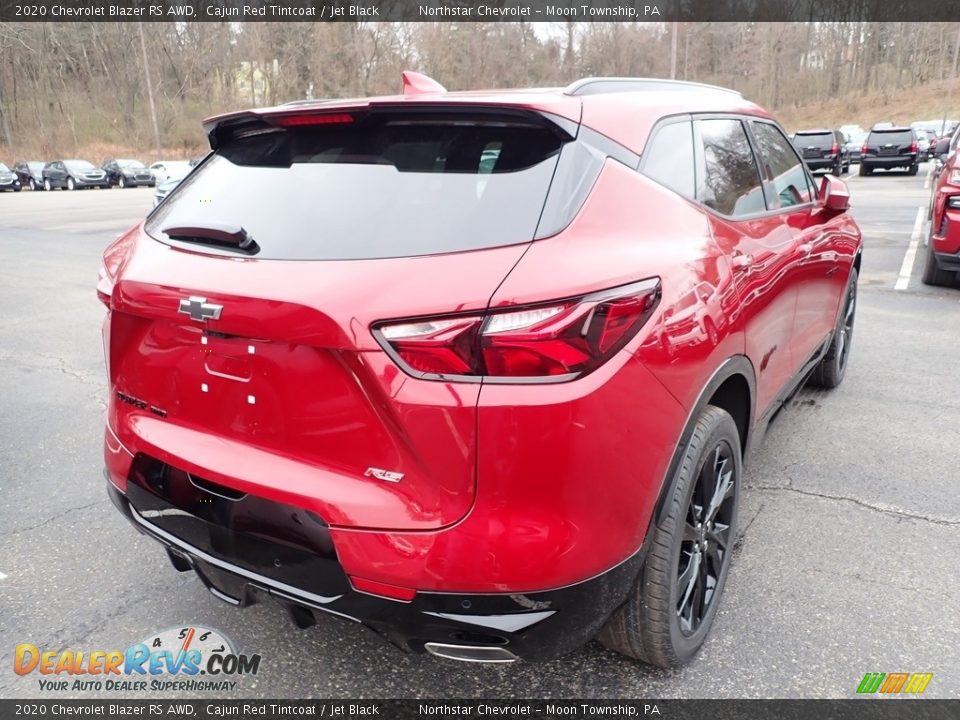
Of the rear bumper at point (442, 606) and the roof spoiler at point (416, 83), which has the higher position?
the roof spoiler at point (416, 83)

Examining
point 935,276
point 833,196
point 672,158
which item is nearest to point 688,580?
point 672,158

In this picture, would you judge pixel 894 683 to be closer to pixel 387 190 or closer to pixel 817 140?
pixel 387 190

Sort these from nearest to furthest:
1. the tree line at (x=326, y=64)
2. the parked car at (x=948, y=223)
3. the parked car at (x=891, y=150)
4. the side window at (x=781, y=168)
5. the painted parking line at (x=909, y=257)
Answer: the side window at (x=781, y=168) < the parked car at (x=948, y=223) < the painted parking line at (x=909, y=257) < the parked car at (x=891, y=150) < the tree line at (x=326, y=64)

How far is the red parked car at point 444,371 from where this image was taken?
1.70 meters

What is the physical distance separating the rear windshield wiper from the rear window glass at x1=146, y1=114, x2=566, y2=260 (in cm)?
2

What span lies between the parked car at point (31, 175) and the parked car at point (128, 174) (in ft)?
9.71

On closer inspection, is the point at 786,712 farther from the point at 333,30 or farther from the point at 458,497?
the point at 333,30

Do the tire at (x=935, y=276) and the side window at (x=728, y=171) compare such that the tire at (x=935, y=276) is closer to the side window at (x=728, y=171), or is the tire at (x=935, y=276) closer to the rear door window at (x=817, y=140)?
the side window at (x=728, y=171)

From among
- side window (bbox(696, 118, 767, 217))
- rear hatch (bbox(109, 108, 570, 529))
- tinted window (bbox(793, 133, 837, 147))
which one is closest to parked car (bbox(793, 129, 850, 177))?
tinted window (bbox(793, 133, 837, 147))

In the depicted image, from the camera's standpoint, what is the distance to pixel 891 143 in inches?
1042

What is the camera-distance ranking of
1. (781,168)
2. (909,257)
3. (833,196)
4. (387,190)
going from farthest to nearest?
1. (909,257)
2. (833,196)
3. (781,168)
4. (387,190)

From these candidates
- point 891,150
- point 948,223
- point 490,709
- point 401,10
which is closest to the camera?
point 490,709

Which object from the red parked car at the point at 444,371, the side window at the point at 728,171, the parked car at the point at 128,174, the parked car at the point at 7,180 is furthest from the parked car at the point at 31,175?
the side window at the point at 728,171

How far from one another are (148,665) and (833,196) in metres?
3.61
